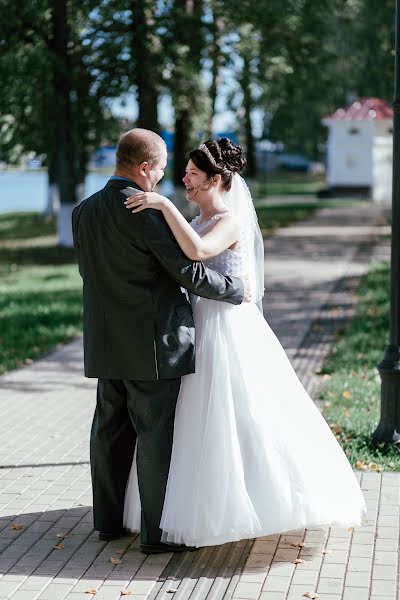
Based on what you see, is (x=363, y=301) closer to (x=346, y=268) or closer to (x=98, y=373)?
(x=346, y=268)

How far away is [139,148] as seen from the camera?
4809 millimetres

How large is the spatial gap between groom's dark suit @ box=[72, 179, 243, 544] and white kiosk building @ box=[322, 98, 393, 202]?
3107cm

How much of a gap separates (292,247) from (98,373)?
57.1 ft

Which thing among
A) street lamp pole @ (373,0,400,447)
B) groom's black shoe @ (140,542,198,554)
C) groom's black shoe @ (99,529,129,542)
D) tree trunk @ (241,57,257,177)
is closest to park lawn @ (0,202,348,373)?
tree trunk @ (241,57,257,177)

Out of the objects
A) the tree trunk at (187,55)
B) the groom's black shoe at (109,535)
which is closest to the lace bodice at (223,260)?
the groom's black shoe at (109,535)

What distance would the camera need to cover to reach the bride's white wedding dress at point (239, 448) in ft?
16.2

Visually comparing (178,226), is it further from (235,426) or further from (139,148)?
(235,426)

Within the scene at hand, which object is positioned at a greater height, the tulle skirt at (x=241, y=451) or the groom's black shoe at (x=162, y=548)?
the tulle skirt at (x=241, y=451)

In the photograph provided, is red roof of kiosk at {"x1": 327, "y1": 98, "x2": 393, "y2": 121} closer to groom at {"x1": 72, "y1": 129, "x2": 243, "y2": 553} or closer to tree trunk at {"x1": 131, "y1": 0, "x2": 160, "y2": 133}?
tree trunk at {"x1": 131, "y1": 0, "x2": 160, "y2": 133}

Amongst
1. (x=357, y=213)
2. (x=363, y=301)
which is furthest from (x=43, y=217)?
(x=363, y=301)

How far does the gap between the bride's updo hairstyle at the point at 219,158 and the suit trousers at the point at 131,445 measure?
3.43 feet

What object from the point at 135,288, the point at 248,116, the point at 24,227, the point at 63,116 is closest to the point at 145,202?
the point at 135,288

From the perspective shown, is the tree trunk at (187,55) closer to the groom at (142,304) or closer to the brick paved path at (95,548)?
the brick paved path at (95,548)

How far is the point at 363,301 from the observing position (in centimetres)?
1395
